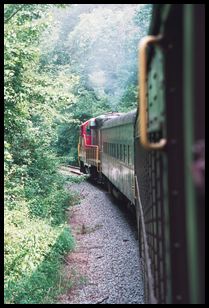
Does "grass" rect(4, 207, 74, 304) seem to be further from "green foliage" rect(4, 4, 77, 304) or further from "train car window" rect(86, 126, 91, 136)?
"train car window" rect(86, 126, 91, 136)

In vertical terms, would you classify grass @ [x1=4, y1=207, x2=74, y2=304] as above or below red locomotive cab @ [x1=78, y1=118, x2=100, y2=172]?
below

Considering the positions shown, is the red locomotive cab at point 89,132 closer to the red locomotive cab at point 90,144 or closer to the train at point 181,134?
the red locomotive cab at point 90,144

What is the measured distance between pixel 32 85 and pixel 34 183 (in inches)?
114

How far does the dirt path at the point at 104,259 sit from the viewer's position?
25.0ft

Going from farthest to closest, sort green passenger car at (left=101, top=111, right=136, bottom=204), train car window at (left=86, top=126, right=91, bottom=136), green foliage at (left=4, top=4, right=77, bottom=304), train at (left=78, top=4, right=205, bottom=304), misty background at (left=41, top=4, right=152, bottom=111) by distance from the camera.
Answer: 1. misty background at (left=41, top=4, right=152, bottom=111)
2. train car window at (left=86, top=126, right=91, bottom=136)
3. green passenger car at (left=101, top=111, right=136, bottom=204)
4. green foliage at (left=4, top=4, right=77, bottom=304)
5. train at (left=78, top=4, right=205, bottom=304)

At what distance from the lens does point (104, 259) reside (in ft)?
31.7

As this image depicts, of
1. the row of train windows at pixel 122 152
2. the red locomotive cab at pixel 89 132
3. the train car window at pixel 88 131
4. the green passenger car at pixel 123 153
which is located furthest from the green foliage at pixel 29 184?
the train car window at pixel 88 131

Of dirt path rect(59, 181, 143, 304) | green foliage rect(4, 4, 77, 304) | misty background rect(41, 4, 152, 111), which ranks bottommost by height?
dirt path rect(59, 181, 143, 304)

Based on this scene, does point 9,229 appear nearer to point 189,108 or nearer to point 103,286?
point 103,286

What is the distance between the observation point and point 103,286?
8.06 metres

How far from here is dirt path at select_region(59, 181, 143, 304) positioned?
7629 millimetres

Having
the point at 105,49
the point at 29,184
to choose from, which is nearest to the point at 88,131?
the point at 29,184

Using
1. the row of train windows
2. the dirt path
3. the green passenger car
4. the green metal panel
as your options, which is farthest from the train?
the row of train windows

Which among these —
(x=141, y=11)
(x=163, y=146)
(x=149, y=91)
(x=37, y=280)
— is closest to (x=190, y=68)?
(x=163, y=146)
